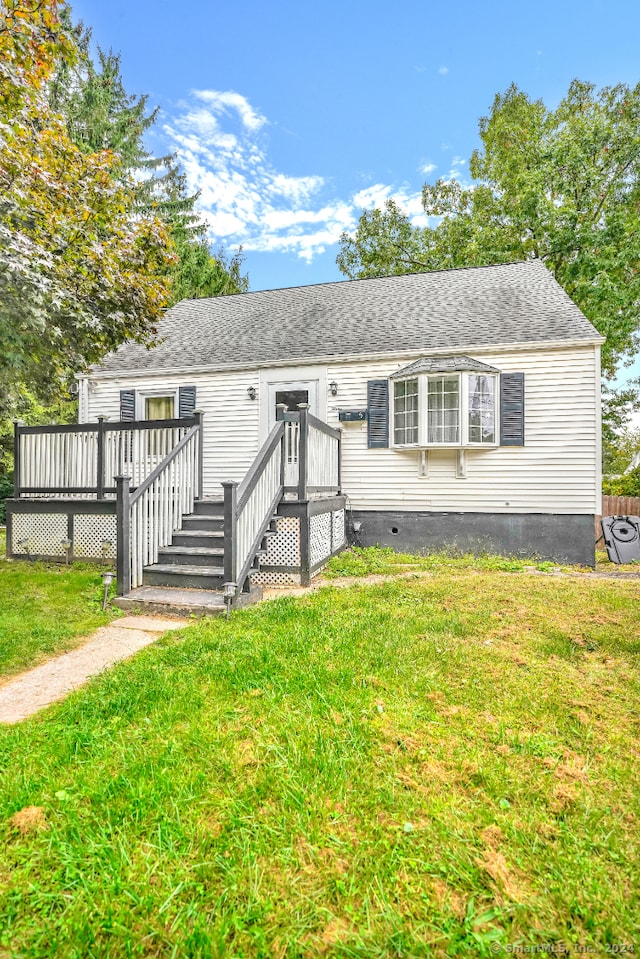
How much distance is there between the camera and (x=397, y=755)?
2.14 metres

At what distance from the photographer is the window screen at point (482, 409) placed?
7.89m

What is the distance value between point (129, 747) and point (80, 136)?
885 inches

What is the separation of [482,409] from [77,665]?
23.4 ft

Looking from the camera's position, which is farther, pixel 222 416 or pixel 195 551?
pixel 222 416

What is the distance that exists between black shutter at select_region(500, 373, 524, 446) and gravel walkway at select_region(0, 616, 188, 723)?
20.7 ft

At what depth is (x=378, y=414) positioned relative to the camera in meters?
8.59

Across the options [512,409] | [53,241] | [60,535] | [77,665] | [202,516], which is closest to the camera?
[77,665]

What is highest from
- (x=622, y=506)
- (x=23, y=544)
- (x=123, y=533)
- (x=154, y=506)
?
(x=154, y=506)

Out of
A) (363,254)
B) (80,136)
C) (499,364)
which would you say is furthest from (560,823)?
(80,136)


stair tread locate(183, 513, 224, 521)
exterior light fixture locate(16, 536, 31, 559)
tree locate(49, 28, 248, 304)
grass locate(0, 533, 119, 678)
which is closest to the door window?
stair tread locate(183, 513, 224, 521)

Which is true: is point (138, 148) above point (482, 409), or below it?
above

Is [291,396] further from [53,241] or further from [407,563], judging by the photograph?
[53,241]

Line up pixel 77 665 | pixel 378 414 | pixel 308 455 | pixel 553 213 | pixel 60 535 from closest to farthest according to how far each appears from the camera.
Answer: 1. pixel 77 665
2. pixel 308 455
3. pixel 60 535
4. pixel 378 414
5. pixel 553 213

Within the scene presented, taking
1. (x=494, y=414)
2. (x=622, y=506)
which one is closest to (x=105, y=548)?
(x=494, y=414)
